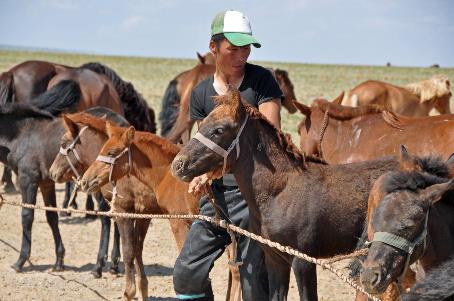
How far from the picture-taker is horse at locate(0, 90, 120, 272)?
27.7ft

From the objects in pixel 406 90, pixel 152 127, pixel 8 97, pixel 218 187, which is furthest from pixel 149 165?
pixel 406 90

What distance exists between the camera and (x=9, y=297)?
732 cm

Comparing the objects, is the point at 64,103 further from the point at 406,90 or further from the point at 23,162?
the point at 406,90

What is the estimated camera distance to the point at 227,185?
4668 millimetres

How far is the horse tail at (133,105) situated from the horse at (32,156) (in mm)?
3376

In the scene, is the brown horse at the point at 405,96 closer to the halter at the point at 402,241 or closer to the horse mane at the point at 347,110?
the horse mane at the point at 347,110

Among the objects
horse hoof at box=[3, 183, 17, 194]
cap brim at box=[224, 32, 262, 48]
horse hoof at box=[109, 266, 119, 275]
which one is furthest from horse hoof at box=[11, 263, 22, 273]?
cap brim at box=[224, 32, 262, 48]

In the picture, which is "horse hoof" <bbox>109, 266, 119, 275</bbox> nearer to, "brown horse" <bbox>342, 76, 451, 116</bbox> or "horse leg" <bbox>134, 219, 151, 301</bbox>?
"horse leg" <bbox>134, 219, 151, 301</bbox>

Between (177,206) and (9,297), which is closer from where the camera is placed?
(177,206)

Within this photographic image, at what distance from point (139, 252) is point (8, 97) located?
21.1 feet

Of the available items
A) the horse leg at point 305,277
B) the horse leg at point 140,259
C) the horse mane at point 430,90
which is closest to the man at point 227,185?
the horse leg at point 305,277

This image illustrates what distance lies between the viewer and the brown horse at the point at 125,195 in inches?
267

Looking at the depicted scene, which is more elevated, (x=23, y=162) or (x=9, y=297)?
(x=23, y=162)

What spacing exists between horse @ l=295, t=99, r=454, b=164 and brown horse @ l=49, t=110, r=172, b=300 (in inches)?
63.1
